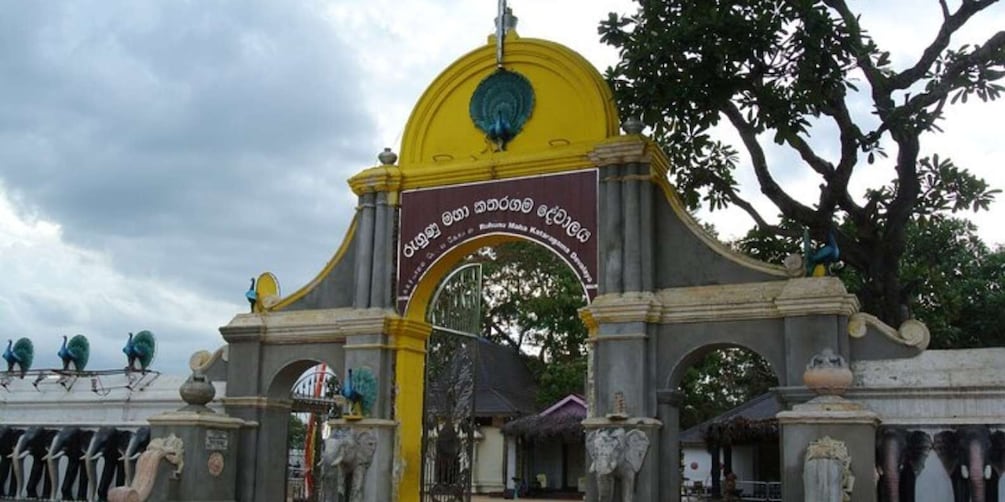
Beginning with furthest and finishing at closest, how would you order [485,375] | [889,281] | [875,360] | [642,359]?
[485,375], [889,281], [642,359], [875,360]

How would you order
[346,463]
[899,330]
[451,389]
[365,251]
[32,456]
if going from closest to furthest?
[899,330], [346,463], [365,251], [451,389], [32,456]

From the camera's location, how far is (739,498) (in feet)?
68.7

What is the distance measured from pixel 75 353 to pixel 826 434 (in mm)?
11785

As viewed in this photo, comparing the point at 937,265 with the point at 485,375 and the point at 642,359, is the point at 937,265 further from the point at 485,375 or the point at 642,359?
the point at 485,375

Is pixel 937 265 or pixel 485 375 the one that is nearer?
pixel 937 265

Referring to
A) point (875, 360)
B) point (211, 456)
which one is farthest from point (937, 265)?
point (211, 456)

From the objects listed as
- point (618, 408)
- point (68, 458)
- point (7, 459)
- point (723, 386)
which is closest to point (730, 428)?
point (618, 408)

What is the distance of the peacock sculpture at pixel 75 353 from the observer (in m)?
16.5

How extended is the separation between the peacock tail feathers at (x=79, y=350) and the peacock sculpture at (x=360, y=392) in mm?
5600

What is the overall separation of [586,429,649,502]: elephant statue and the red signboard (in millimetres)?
1875

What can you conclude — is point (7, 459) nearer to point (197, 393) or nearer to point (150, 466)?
point (150, 466)

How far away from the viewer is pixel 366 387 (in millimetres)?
13336

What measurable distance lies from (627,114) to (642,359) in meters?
3.08

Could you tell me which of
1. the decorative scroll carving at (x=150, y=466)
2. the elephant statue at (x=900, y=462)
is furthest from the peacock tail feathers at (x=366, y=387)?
the elephant statue at (x=900, y=462)
